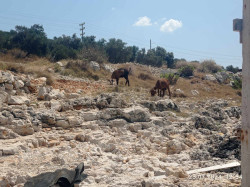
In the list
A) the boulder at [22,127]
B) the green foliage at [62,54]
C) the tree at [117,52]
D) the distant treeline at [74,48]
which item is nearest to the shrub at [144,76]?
the distant treeline at [74,48]

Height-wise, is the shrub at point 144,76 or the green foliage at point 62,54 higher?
the green foliage at point 62,54

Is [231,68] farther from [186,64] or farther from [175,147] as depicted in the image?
[175,147]

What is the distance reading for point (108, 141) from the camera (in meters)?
6.60

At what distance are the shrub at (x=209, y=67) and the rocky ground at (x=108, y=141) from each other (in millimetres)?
25272

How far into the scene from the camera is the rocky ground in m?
4.60

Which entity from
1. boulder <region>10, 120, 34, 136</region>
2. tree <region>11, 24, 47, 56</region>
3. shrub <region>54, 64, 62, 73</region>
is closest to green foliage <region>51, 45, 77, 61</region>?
tree <region>11, 24, 47, 56</region>

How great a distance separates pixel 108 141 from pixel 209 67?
3125cm

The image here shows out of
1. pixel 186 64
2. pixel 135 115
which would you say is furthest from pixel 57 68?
pixel 186 64

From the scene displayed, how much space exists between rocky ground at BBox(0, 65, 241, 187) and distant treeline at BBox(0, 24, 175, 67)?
47.4 feet

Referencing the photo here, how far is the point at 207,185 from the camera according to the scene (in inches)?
160

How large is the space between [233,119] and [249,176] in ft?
26.3

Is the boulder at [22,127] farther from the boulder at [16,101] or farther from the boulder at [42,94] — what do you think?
the boulder at [42,94]

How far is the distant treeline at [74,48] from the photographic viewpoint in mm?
24312

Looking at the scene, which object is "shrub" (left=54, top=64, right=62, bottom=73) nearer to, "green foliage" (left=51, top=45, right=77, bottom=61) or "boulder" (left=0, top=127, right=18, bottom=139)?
"green foliage" (left=51, top=45, right=77, bottom=61)
